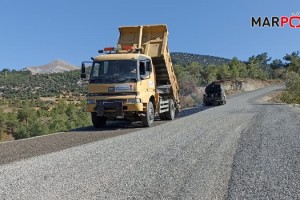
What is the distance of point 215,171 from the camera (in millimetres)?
6449

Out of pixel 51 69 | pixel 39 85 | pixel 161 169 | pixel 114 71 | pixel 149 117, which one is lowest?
pixel 161 169

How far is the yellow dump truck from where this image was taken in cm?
1341

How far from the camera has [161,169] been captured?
6.64m

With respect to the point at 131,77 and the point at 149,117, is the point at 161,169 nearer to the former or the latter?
the point at 131,77

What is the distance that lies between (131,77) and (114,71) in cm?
73

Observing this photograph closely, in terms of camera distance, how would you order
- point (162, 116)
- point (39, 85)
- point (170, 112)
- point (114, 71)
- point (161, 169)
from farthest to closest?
point (39, 85)
point (162, 116)
point (170, 112)
point (114, 71)
point (161, 169)

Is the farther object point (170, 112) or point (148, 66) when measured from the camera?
point (170, 112)

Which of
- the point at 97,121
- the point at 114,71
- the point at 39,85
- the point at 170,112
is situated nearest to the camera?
the point at 114,71

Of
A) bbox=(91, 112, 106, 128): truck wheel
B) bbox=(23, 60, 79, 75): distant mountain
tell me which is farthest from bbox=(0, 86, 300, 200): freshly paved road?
bbox=(23, 60, 79, 75): distant mountain

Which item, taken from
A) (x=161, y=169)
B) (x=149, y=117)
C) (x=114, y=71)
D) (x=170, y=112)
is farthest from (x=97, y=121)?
(x=161, y=169)

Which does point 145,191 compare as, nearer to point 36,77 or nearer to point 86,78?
point 86,78

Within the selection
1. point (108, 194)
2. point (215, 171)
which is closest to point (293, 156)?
point (215, 171)

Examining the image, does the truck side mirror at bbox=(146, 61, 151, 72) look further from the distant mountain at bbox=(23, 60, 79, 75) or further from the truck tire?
the distant mountain at bbox=(23, 60, 79, 75)

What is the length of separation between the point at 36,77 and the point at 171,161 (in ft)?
425
